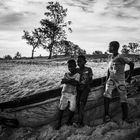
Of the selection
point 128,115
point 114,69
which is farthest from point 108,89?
point 128,115

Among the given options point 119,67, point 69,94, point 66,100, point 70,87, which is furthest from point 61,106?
point 119,67

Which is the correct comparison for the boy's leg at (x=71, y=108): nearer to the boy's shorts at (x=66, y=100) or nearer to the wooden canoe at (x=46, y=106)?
the boy's shorts at (x=66, y=100)

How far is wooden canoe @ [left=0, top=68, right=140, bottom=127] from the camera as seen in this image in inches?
181

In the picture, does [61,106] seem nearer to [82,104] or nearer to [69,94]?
[69,94]

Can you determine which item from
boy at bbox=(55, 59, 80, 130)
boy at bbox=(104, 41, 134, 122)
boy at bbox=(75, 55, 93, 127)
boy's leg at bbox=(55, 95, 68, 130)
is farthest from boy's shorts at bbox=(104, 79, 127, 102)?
boy's leg at bbox=(55, 95, 68, 130)

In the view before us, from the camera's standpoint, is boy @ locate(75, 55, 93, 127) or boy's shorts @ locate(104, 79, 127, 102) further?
boy @ locate(75, 55, 93, 127)

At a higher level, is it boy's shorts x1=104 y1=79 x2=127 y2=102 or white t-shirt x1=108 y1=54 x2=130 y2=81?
white t-shirt x1=108 y1=54 x2=130 y2=81

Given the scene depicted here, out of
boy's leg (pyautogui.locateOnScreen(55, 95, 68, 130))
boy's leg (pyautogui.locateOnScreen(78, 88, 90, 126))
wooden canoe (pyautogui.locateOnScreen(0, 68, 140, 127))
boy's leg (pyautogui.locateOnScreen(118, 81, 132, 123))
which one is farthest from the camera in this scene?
wooden canoe (pyautogui.locateOnScreen(0, 68, 140, 127))

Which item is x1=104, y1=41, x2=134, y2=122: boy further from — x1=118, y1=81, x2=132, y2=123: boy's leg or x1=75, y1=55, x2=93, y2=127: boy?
x1=75, y1=55, x2=93, y2=127: boy

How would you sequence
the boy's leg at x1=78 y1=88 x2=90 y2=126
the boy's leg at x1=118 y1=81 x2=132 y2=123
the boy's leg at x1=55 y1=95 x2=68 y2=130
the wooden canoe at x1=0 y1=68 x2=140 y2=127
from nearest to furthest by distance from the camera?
1. the boy's leg at x1=118 y1=81 x2=132 y2=123
2. the boy's leg at x1=78 y1=88 x2=90 y2=126
3. the boy's leg at x1=55 y1=95 x2=68 y2=130
4. the wooden canoe at x1=0 y1=68 x2=140 y2=127

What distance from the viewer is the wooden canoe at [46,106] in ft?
15.0

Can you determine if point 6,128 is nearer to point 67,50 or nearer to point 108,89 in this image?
point 108,89

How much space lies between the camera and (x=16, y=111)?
4.76 m

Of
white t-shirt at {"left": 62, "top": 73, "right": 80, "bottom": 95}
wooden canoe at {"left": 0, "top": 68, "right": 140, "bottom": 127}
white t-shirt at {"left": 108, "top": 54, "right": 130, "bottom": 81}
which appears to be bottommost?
wooden canoe at {"left": 0, "top": 68, "right": 140, "bottom": 127}
